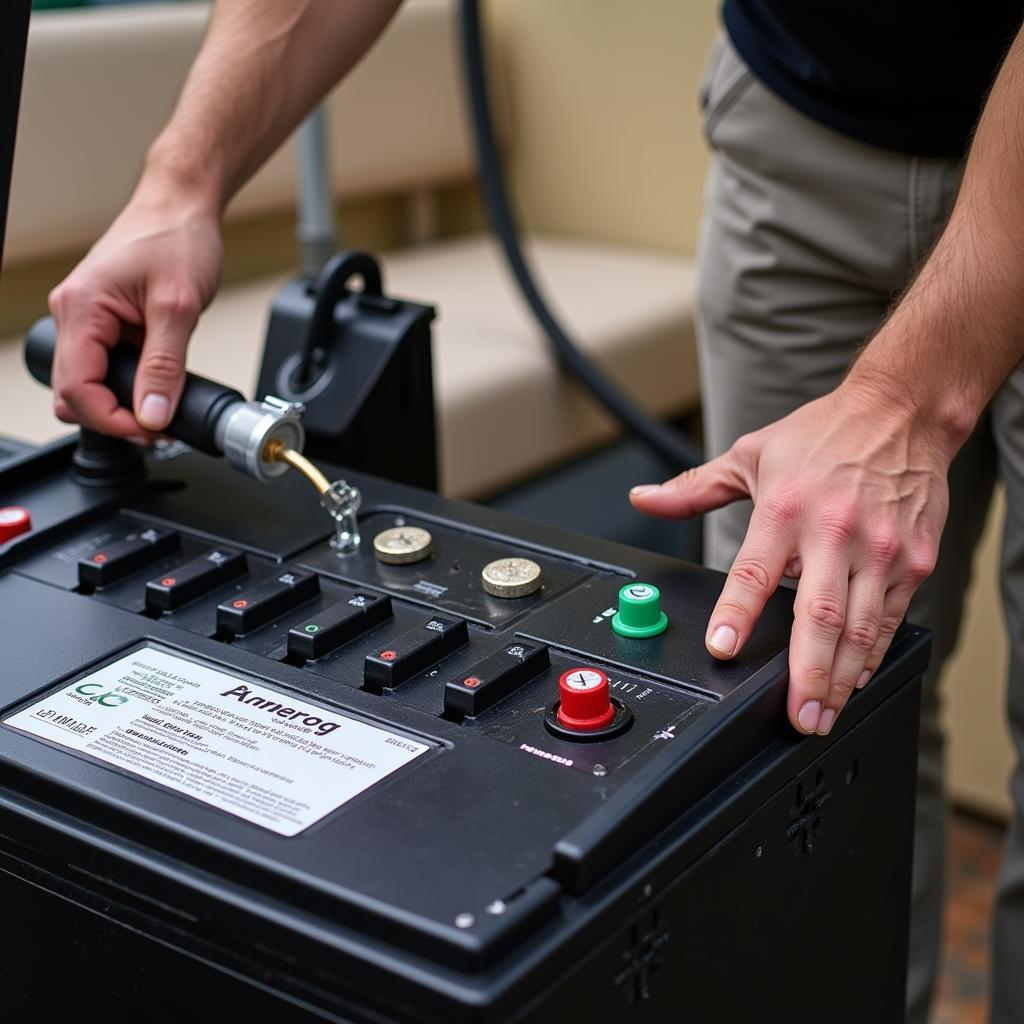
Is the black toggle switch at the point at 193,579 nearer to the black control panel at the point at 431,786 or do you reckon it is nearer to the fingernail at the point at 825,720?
the black control panel at the point at 431,786

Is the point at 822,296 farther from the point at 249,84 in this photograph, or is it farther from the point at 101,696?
the point at 101,696

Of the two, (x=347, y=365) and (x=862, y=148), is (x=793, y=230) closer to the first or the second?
(x=862, y=148)

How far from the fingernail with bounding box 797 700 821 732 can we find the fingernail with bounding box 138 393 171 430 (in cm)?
36

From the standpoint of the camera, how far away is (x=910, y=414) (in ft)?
2.15

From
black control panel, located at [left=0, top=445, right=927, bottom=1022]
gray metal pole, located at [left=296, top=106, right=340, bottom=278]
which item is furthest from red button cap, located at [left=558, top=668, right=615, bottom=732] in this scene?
gray metal pole, located at [left=296, top=106, right=340, bottom=278]

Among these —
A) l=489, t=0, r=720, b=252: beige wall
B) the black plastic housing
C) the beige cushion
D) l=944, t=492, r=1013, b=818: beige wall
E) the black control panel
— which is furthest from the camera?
l=489, t=0, r=720, b=252: beige wall

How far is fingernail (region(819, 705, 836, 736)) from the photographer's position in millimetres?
546

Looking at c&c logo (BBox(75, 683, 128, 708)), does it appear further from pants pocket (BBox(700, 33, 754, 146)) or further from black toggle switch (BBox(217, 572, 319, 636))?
pants pocket (BBox(700, 33, 754, 146))

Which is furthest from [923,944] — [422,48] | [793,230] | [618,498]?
[422,48]

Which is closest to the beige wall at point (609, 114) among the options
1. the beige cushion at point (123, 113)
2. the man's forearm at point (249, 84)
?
the beige cushion at point (123, 113)

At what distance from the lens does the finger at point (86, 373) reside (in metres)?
0.74

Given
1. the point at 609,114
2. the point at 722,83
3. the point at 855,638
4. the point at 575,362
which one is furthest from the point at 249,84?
the point at 609,114

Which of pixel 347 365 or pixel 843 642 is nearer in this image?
pixel 843 642

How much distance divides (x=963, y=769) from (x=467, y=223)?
4.22 feet
